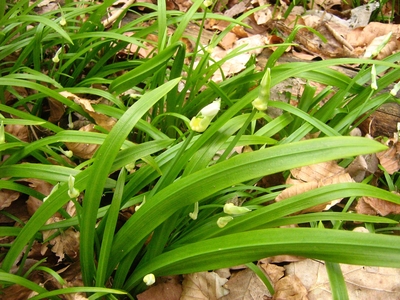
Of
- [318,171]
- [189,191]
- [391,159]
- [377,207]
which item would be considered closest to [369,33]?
[391,159]

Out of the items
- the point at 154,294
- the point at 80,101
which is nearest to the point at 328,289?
the point at 154,294

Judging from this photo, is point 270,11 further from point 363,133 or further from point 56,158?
point 56,158

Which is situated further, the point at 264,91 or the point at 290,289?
the point at 290,289

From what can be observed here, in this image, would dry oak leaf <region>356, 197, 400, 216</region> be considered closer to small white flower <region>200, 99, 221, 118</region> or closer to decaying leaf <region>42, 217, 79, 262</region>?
small white flower <region>200, 99, 221, 118</region>

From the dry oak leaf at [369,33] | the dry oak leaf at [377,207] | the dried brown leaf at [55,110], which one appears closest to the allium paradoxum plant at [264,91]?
the dry oak leaf at [377,207]

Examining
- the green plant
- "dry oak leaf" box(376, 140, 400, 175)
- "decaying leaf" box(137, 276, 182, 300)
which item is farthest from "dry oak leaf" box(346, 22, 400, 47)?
"decaying leaf" box(137, 276, 182, 300)

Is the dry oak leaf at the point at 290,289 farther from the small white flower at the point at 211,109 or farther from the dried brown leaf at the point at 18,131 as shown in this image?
the dried brown leaf at the point at 18,131

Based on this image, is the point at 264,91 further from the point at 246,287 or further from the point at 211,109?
the point at 246,287
